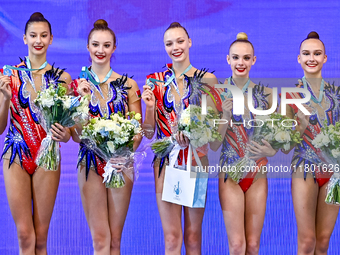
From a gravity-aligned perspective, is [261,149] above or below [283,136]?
below

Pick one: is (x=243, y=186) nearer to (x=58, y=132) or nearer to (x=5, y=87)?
(x=58, y=132)

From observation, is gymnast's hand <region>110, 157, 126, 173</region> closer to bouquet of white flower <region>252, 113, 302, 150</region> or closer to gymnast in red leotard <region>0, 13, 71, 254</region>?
gymnast in red leotard <region>0, 13, 71, 254</region>

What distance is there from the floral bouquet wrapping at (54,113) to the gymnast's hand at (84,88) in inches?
3.7

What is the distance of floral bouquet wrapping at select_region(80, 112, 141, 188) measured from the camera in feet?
12.8

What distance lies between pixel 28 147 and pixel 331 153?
2373 millimetres

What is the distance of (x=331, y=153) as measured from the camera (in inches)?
156

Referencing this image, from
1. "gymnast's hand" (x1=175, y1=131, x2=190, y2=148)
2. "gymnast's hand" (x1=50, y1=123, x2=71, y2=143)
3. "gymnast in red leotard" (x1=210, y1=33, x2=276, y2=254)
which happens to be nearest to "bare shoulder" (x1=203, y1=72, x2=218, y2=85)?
"gymnast in red leotard" (x1=210, y1=33, x2=276, y2=254)

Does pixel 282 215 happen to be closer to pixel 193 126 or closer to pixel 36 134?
pixel 193 126

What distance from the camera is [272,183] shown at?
4887 millimetres

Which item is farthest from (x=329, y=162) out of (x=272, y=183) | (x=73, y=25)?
(x=73, y=25)

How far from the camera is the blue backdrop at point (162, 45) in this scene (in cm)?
490

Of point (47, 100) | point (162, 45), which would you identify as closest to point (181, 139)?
point (47, 100)

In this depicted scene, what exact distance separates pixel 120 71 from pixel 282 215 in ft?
6.81

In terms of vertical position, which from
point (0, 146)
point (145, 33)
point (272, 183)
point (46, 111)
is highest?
point (145, 33)
